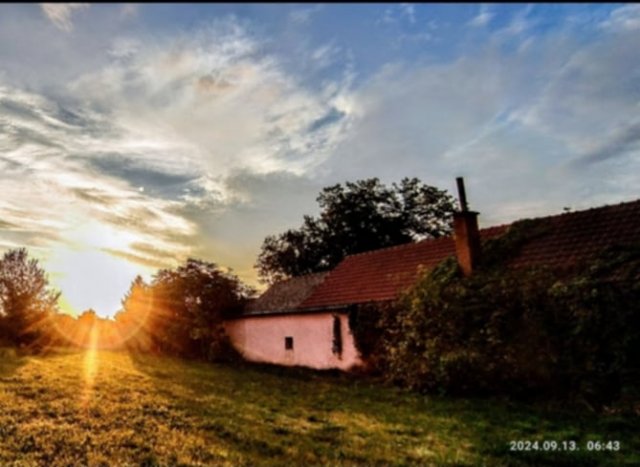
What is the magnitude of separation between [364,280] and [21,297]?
73.1ft

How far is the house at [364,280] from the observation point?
56.1 feet

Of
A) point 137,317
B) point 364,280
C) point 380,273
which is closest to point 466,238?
point 380,273

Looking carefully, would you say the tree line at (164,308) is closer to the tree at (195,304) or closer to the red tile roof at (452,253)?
the tree at (195,304)

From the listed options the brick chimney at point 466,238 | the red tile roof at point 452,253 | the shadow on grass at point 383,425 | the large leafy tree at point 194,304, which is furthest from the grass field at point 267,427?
the large leafy tree at point 194,304

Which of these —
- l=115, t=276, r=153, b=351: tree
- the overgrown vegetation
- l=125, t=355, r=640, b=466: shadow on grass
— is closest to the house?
the overgrown vegetation

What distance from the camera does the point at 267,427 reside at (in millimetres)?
9945

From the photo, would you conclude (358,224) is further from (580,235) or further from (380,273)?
(580,235)

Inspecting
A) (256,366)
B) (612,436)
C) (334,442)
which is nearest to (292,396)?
(334,442)

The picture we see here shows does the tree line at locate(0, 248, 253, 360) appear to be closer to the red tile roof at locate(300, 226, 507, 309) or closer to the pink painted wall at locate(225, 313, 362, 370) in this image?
the pink painted wall at locate(225, 313, 362, 370)

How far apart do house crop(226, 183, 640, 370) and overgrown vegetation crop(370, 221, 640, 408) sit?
56.4 inches

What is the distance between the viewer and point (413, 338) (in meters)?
17.2

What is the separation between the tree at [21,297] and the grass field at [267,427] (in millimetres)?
17950

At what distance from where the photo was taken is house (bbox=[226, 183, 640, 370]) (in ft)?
56.1

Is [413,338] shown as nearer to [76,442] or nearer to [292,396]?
[292,396]
